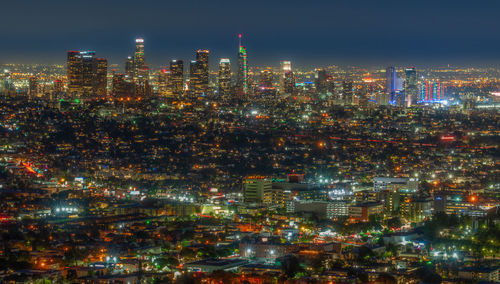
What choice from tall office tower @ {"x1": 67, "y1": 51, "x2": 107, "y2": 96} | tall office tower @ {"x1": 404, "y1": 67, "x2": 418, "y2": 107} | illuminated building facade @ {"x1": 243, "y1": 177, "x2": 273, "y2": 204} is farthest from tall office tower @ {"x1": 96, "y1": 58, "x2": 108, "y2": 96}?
illuminated building facade @ {"x1": 243, "y1": 177, "x2": 273, "y2": 204}

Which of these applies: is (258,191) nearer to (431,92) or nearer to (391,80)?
(391,80)

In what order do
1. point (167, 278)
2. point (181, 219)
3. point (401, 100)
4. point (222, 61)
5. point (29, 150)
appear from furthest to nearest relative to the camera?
1. point (401, 100)
2. point (222, 61)
3. point (29, 150)
4. point (181, 219)
5. point (167, 278)

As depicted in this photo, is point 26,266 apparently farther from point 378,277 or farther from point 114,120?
point 114,120

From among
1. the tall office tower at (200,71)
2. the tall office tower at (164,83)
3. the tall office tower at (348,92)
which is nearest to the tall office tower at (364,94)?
the tall office tower at (348,92)

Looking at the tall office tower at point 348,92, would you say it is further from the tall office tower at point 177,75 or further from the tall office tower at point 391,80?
the tall office tower at point 177,75

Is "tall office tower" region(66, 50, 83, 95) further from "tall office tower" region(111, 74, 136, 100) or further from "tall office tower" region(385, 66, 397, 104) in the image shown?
"tall office tower" region(385, 66, 397, 104)

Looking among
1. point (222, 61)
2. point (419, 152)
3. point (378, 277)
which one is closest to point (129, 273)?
point (378, 277)

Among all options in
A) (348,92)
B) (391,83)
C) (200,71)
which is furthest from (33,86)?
(391,83)
